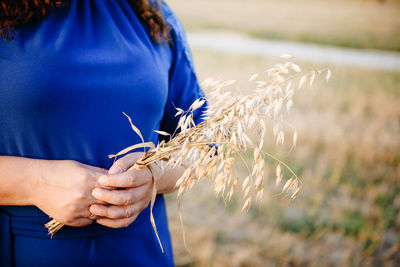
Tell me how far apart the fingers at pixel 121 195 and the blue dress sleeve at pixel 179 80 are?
457mm

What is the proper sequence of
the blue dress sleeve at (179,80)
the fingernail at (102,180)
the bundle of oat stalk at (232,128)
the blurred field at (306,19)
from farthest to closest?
the blurred field at (306,19), the blue dress sleeve at (179,80), the fingernail at (102,180), the bundle of oat stalk at (232,128)

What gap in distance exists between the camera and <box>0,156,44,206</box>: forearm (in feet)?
3.55

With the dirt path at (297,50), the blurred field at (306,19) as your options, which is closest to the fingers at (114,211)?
the dirt path at (297,50)

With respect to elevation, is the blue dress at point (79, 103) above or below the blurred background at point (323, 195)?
above

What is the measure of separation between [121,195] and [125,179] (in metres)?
0.06

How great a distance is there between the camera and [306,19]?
21.9 m

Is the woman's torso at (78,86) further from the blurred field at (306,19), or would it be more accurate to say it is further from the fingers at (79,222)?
the blurred field at (306,19)

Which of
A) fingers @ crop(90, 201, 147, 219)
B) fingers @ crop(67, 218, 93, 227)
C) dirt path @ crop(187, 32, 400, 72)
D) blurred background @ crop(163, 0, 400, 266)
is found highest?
fingers @ crop(90, 201, 147, 219)

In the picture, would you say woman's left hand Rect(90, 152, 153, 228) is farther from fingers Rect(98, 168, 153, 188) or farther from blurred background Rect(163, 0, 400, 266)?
blurred background Rect(163, 0, 400, 266)

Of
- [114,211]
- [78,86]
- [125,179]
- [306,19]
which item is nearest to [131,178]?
[125,179]

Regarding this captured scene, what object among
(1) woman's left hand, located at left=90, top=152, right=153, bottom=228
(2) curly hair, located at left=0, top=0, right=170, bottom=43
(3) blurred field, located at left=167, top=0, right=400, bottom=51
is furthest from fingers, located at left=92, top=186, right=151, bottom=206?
(3) blurred field, located at left=167, top=0, right=400, bottom=51

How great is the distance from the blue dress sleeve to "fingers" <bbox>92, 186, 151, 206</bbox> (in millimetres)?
Answer: 457

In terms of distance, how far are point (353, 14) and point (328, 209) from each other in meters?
21.3

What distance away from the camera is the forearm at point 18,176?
108 cm
